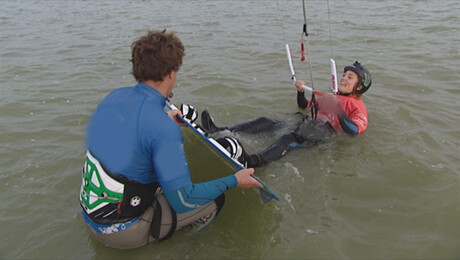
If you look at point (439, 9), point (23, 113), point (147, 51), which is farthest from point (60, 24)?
point (439, 9)

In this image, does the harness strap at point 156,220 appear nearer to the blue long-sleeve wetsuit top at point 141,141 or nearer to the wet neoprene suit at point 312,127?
the blue long-sleeve wetsuit top at point 141,141

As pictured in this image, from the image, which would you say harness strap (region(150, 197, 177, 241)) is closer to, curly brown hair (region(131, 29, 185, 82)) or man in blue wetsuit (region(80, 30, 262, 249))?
man in blue wetsuit (region(80, 30, 262, 249))

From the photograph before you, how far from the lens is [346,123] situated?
4344 millimetres

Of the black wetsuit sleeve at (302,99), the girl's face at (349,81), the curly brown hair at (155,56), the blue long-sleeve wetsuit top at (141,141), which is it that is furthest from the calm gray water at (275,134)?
the curly brown hair at (155,56)

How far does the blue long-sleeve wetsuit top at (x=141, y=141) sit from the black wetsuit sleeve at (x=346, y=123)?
2.56 m

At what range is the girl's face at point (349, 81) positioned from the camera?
474cm

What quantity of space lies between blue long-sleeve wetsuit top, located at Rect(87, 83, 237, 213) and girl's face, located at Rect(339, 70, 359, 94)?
316 centimetres

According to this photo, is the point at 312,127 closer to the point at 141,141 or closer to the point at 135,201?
the point at 135,201

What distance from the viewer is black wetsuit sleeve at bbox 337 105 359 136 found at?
170 inches

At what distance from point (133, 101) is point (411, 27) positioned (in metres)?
10.6

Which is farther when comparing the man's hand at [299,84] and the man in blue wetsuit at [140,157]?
the man's hand at [299,84]

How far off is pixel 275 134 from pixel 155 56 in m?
3.10

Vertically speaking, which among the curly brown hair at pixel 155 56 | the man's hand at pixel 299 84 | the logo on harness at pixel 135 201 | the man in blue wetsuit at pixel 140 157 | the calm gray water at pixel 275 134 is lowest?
the calm gray water at pixel 275 134

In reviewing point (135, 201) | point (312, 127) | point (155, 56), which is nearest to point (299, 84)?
point (312, 127)
